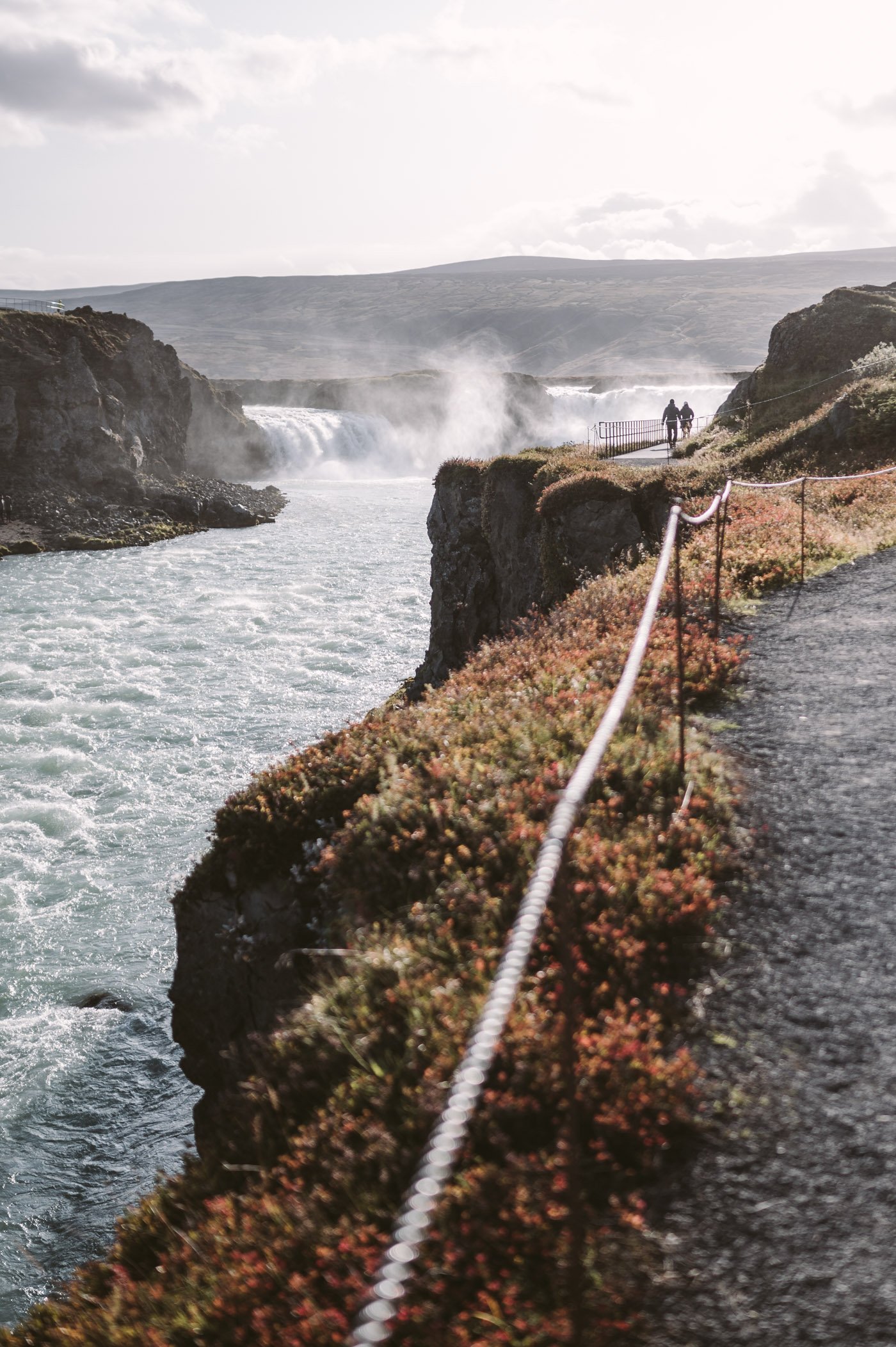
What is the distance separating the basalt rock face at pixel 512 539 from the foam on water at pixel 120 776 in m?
3.89

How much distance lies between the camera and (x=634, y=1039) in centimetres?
454

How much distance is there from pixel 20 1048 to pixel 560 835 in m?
13.8

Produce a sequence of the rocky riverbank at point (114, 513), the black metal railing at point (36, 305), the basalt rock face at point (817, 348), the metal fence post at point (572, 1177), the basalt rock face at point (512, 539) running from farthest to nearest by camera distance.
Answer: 1. the black metal railing at point (36, 305)
2. the rocky riverbank at point (114, 513)
3. the basalt rock face at point (817, 348)
4. the basalt rock face at point (512, 539)
5. the metal fence post at point (572, 1177)

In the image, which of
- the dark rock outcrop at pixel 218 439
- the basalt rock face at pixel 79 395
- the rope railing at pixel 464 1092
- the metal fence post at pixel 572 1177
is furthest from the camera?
the dark rock outcrop at pixel 218 439

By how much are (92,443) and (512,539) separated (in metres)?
51.9

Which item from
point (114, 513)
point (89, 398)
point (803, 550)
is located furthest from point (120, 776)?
point (89, 398)

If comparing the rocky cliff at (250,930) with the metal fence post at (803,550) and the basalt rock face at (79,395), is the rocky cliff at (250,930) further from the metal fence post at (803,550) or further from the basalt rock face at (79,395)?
the basalt rock face at (79,395)

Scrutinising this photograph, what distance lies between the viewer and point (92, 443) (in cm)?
6712

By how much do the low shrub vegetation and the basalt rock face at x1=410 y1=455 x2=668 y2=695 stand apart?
7.74 m

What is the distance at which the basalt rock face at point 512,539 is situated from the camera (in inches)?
768

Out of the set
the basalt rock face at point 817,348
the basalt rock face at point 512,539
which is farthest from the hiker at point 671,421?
the basalt rock face at point 512,539

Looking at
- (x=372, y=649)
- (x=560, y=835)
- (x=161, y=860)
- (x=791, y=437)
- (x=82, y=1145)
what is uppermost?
(x=791, y=437)

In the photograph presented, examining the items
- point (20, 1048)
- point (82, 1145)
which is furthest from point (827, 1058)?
point (20, 1048)

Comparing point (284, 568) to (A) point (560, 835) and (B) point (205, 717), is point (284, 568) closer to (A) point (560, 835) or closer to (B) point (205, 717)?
(B) point (205, 717)
